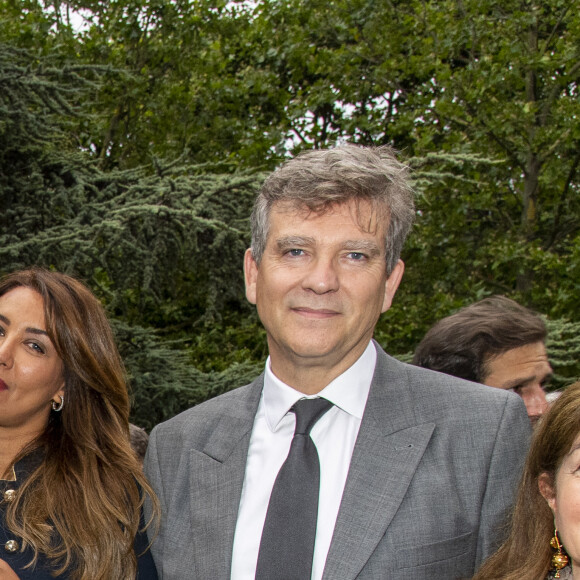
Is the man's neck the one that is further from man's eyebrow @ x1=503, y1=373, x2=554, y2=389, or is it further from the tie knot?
man's eyebrow @ x1=503, y1=373, x2=554, y2=389

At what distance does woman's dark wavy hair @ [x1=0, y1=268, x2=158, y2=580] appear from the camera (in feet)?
9.21

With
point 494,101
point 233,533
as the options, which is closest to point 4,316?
point 233,533

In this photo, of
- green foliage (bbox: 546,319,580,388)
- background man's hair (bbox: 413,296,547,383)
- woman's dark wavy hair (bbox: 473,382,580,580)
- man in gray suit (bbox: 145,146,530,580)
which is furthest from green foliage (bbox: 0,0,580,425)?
woman's dark wavy hair (bbox: 473,382,580,580)

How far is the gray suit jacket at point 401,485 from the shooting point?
2.22 meters

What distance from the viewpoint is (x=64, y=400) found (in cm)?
317

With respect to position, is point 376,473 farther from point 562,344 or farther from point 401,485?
point 562,344

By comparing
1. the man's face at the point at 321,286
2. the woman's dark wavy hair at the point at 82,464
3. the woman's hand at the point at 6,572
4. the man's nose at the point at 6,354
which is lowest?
the woman's hand at the point at 6,572

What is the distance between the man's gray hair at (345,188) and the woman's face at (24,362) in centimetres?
90

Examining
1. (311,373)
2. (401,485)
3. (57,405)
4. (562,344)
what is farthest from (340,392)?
(562,344)

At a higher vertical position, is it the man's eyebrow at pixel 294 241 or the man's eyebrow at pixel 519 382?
the man's eyebrow at pixel 294 241

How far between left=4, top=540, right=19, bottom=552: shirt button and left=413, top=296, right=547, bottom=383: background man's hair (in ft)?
5.72

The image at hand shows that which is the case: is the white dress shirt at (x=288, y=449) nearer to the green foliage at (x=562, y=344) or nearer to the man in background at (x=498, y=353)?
the man in background at (x=498, y=353)

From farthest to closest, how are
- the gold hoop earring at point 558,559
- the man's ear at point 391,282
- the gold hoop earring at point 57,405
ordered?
1. the gold hoop earring at point 57,405
2. the man's ear at point 391,282
3. the gold hoop earring at point 558,559

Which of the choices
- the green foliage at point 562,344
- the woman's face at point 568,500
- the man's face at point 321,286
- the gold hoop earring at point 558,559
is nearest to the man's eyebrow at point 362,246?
the man's face at point 321,286
